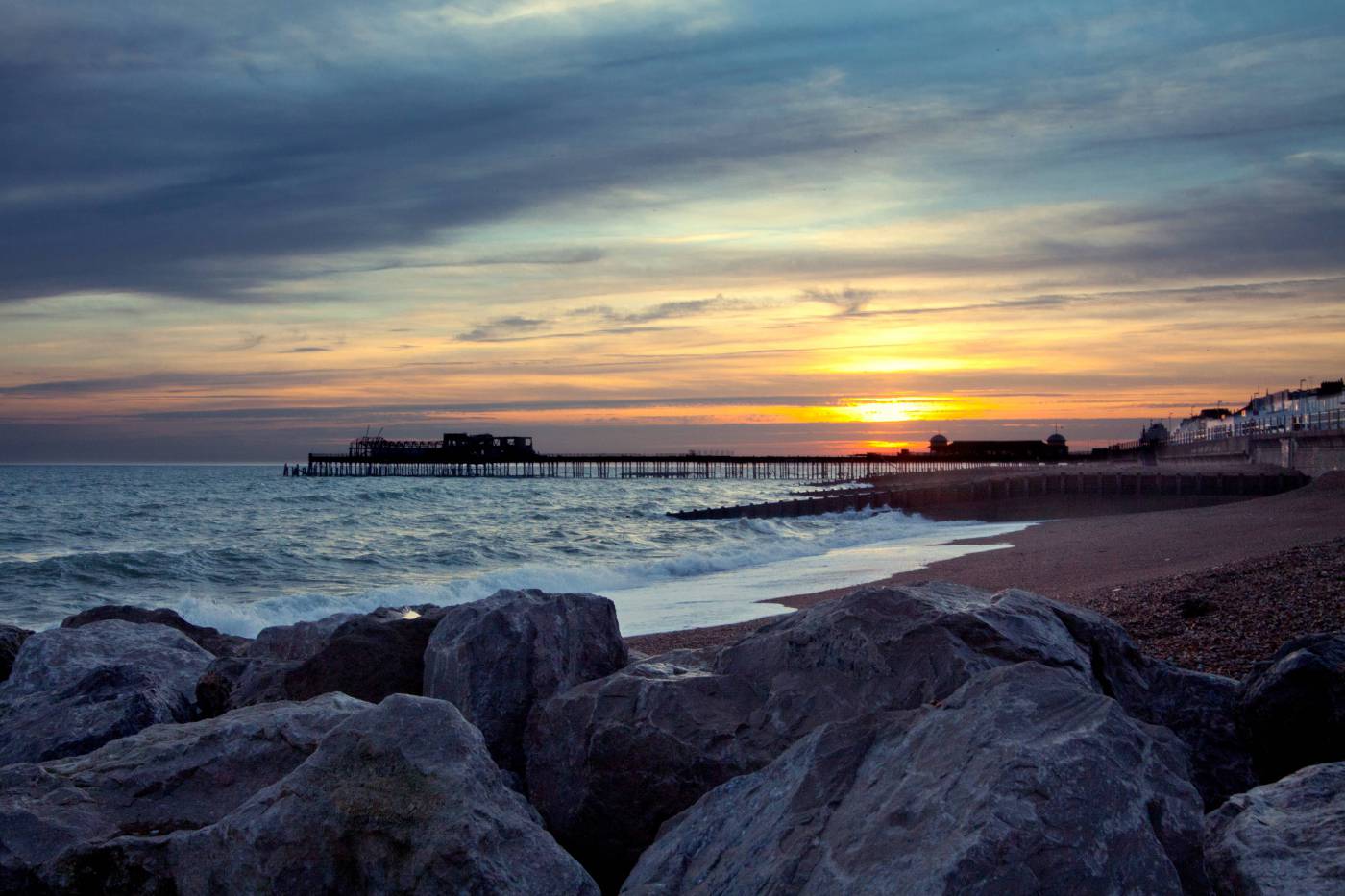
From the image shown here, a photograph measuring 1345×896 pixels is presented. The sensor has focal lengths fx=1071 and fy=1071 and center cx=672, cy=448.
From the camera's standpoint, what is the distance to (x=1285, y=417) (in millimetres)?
72062

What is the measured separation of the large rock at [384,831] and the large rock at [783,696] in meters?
1.03

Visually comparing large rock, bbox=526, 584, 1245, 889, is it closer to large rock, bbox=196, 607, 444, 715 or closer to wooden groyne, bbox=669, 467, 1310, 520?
large rock, bbox=196, 607, 444, 715

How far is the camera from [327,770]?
3754 mm

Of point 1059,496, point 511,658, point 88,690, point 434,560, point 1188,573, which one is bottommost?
point 434,560

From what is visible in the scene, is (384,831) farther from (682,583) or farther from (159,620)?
(682,583)

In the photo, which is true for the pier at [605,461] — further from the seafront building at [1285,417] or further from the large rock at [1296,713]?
the large rock at [1296,713]

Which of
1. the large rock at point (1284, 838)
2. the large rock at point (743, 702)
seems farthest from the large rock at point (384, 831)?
the large rock at point (1284, 838)

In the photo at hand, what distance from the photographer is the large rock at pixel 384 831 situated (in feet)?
11.5

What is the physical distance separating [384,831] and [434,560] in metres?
25.9

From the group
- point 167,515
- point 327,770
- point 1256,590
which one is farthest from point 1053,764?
point 167,515

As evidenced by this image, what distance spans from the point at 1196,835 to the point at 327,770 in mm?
2786

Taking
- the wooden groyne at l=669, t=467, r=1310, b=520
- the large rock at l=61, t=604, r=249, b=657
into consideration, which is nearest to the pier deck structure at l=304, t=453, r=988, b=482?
the wooden groyne at l=669, t=467, r=1310, b=520

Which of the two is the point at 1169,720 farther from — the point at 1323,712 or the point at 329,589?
the point at 329,589

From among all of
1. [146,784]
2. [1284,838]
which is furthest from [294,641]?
[1284,838]
